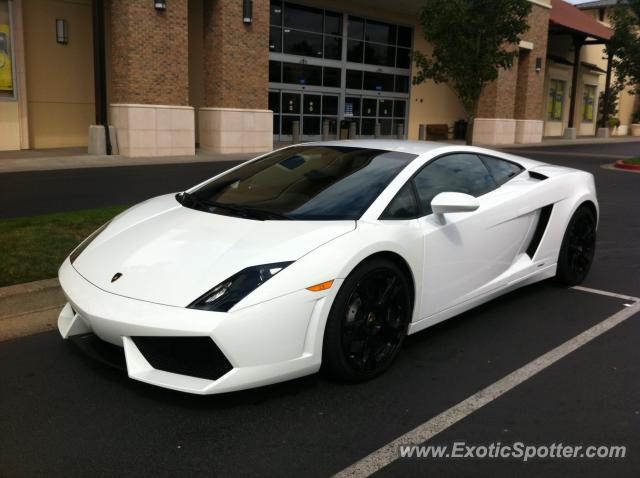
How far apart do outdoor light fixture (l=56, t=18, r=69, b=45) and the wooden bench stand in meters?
18.0

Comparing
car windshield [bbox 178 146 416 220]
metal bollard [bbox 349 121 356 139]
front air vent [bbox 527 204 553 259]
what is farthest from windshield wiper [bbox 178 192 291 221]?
metal bollard [bbox 349 121 356 139]

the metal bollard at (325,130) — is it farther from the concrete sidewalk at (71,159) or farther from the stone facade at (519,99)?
the stone facade at (519,99)

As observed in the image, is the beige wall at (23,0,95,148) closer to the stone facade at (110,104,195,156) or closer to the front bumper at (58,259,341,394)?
the stone facade at (110,104,195,156)

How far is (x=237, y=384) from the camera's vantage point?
10.1ft

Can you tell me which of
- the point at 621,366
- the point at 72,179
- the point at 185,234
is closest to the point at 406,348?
the point at 621,366

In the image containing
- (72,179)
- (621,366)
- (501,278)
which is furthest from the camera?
(72,179)

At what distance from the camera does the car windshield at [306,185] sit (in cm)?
387

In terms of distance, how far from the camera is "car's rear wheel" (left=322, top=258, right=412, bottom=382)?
342 centimetres

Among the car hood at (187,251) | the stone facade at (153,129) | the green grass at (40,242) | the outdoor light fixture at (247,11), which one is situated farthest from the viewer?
the outdoor light fixture at (247,11)

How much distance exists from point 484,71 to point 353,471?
12.5 meters

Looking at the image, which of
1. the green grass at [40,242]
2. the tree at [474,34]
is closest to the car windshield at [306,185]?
the green grass at [40,242]

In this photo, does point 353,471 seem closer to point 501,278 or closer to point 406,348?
point 406,348

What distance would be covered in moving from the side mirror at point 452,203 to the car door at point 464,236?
0.12 m

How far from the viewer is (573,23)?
35.7 metres
